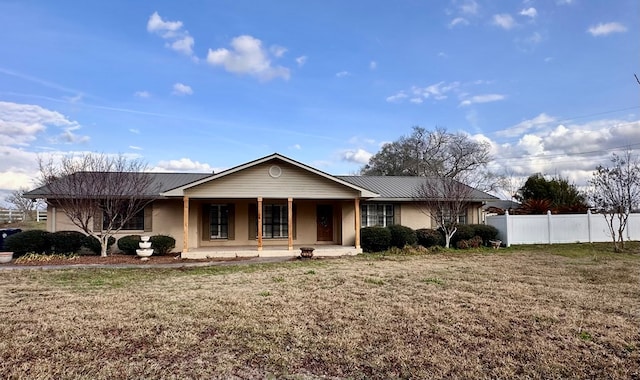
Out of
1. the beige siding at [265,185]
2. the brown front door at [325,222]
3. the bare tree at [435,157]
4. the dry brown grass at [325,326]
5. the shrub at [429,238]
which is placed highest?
the bare tree at [435,157]

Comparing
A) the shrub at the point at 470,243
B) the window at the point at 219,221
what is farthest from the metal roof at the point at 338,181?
the shrub at the point at 470,243

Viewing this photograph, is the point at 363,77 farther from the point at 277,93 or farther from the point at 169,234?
the point at 169,234

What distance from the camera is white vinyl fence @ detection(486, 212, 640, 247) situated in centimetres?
1953

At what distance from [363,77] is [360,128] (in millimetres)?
4028

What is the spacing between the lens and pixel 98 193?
52.0 feet

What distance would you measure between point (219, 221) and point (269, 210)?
7.73 feet

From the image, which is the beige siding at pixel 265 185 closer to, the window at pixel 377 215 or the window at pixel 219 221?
the window at pixel 219 221

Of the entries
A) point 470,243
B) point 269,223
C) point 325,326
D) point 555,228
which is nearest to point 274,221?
point 269,223

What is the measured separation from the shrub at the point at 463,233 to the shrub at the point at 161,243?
1274 centimetres

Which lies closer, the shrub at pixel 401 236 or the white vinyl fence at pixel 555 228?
the shrub at pixel 401 236

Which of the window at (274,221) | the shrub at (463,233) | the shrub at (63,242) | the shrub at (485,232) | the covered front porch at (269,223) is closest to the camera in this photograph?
the shrub at (63,242)

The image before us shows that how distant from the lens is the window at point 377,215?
65.7 ft

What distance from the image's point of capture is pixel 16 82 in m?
14.4

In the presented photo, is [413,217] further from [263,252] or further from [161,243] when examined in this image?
[161,243]
